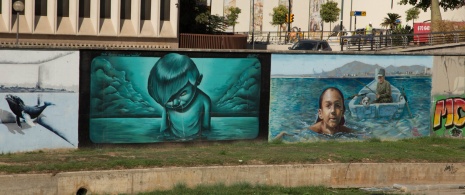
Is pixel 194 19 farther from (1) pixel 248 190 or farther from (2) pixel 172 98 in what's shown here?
(1) pixel 248 190

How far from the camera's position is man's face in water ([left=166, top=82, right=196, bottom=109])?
22.1 metres

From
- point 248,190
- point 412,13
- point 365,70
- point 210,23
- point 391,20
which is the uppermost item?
point 412,13

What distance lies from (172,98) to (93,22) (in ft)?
58.5

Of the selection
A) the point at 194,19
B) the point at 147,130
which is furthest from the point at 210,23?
the point at 147,130

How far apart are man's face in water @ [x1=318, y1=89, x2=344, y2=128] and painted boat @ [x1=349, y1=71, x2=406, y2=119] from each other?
1.28 feet

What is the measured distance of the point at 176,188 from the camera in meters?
17.5

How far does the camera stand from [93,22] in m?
38.9

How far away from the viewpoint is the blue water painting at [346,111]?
2362 cm

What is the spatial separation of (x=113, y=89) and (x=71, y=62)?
1.33 meters

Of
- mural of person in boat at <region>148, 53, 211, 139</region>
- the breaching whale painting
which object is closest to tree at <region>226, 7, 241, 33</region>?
the breaching whale painting

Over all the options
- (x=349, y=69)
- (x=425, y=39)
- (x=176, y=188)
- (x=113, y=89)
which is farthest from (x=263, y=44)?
(x=176, y=188)

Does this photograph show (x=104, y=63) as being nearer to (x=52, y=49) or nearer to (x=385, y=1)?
(x=52, y=49)

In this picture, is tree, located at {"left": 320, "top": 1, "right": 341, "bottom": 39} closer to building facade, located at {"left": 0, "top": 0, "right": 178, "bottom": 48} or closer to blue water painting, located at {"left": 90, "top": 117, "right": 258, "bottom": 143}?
building facade, located at {"left": 0, "top": 0, "right": 178, "bottom": 48}

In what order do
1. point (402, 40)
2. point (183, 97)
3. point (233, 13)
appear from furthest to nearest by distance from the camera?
point (233, 13) → point (402, 40) → point (183, 97)
